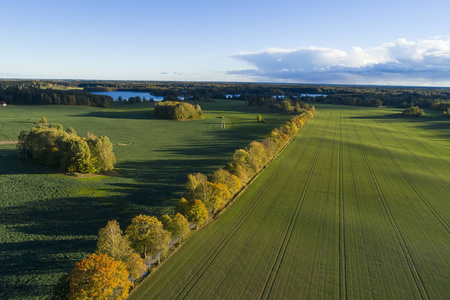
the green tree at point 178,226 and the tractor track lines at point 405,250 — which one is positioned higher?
the green tree at point 178,226

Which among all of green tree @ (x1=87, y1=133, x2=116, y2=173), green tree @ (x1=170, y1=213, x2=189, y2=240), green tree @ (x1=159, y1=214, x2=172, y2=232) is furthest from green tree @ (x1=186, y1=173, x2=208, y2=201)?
green tree @ (x1=87, y1=133, x2=116, y2=173)

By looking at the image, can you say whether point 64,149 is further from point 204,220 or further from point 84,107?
point 84,107

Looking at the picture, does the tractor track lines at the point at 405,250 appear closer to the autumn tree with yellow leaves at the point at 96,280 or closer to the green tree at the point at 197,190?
the green tree at the point at 197,190

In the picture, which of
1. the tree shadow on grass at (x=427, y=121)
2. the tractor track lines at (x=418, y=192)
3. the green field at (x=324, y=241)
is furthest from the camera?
the tree shadow on grass at (x=427, y=121)

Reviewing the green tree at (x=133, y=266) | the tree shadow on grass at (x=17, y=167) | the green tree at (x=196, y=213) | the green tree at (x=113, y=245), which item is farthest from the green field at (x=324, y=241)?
the tree shadow on grass at (x=17, y=167)

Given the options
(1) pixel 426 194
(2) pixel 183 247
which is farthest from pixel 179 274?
(1) pixel 426 194

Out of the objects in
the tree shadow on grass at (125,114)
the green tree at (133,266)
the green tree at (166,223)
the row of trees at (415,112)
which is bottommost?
the green tree at (133,266)

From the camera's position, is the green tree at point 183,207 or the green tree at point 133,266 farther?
the green tree at point 183,207
